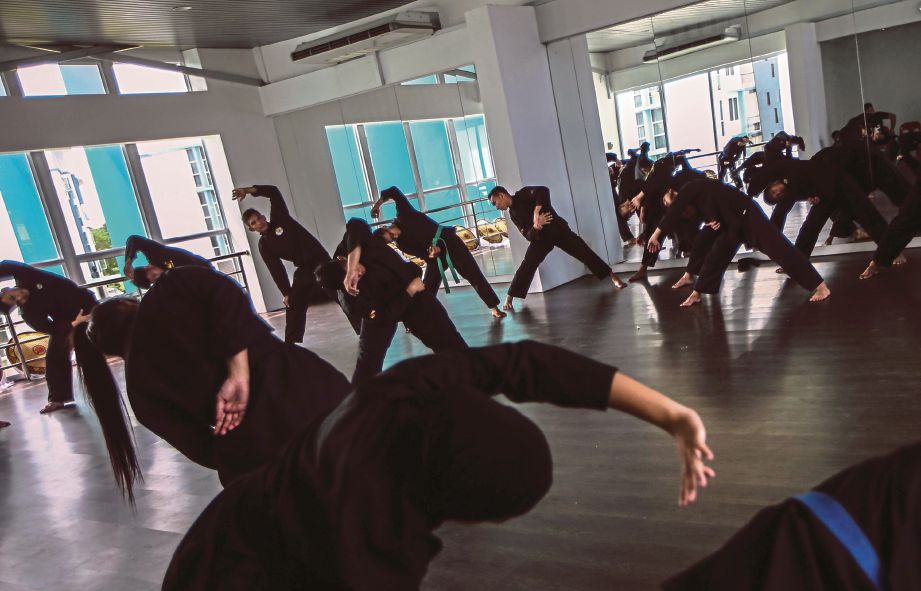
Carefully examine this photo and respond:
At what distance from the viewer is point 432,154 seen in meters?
8.15

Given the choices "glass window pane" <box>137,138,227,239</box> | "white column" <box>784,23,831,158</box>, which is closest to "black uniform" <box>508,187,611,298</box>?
"white column" <box>784,23,831,158</box>

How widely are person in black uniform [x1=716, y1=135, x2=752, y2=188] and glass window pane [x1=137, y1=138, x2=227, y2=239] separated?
6013mm

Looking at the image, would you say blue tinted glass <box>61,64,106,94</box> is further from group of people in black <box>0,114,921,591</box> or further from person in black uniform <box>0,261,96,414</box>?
group of people in black <box>0,114,921,591</box>

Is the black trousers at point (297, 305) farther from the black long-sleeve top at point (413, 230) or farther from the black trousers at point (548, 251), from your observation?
the black trousers at point (548, 251)

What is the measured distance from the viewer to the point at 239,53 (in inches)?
349

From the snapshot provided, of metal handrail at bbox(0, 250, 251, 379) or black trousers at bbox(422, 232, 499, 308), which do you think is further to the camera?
metal handrail at bbox(0, 250, 251, 379)

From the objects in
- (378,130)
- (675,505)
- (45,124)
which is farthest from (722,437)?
(45,124)

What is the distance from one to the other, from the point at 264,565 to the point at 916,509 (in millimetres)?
873

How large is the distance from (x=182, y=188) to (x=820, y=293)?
24.1 feet

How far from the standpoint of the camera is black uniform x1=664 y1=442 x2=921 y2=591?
844 millimetres

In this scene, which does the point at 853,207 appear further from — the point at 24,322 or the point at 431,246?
the point at 24,322

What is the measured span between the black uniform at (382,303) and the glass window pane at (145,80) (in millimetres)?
5728

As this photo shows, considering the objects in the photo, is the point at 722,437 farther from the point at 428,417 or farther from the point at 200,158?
the point at 200,158

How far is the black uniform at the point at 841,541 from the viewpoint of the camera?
84 centimetres
